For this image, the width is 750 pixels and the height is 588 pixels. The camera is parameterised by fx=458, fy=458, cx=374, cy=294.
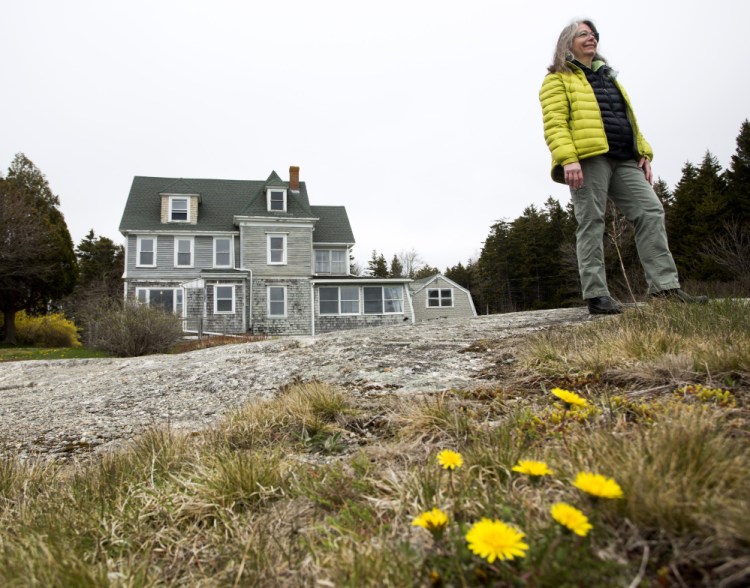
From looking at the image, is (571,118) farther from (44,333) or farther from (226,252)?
(44,333)

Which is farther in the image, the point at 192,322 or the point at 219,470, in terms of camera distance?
the point at 192,322

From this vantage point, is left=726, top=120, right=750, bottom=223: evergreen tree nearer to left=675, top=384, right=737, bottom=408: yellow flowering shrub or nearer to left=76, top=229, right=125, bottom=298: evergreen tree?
left=675, top=384, right=737, bottom=408: yellow flowering shrub

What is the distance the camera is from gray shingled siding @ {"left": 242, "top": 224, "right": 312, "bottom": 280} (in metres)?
22.0

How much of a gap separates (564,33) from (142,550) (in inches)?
188

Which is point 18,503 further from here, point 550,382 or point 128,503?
point 550,382

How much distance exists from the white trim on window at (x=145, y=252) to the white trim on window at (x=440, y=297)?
15224 mm

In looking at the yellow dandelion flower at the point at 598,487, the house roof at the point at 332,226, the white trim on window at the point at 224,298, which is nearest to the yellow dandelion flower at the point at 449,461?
the yellow dandelion flower at the point at 598,487

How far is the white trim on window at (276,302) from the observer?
21531 mm

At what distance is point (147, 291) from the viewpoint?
845 inches

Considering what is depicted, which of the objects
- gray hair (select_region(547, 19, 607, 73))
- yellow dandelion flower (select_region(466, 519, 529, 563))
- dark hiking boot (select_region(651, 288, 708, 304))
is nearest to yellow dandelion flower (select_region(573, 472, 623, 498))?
yellow dandelion flower (select_region(466, 519, 529, 563))

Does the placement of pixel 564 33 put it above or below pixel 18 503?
above

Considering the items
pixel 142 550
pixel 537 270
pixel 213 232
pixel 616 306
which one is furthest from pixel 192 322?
pixel 537 270

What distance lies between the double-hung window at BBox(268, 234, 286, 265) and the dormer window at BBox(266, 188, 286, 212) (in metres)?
1.46

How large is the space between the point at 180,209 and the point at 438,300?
601 inches
